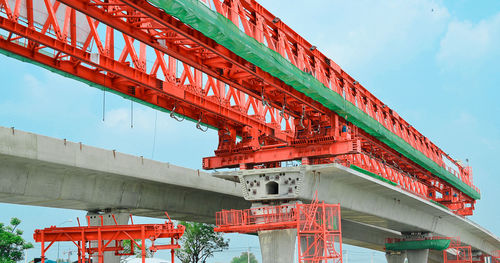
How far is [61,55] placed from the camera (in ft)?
79.3

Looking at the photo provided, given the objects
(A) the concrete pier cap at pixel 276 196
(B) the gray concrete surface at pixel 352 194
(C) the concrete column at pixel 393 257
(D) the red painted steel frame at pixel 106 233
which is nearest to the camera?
(D) the red painted steel frame at pixel 106 233

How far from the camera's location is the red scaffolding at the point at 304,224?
2878 centimetres

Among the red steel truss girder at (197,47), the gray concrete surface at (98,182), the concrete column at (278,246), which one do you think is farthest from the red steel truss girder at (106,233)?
the red steel truss girder at (197,47)

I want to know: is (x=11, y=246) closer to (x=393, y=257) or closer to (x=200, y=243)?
(x=200, y=243)

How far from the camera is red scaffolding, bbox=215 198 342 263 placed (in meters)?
28.8

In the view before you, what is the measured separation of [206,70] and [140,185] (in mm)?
11501

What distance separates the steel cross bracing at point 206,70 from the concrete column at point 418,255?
15453mm

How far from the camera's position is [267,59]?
23.3 meters

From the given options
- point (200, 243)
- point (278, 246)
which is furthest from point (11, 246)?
point (278, 246)

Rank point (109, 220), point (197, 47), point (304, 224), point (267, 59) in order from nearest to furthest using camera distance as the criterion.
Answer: point (267, 59) → point (197, 47) → point (304, 224) → point (109, 220)

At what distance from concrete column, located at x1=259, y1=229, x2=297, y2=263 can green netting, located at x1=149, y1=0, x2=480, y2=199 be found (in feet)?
22.8

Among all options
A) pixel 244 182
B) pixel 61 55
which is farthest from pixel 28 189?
pixel 244 182

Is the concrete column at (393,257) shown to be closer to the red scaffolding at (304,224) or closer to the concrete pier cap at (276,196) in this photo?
the red scaffolding at (304,224)

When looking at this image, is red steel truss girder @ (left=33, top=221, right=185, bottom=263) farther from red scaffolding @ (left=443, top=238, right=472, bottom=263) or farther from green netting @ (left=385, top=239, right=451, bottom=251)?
red scaffolding @ (left=443, top=238, right=472, bottom=263)
